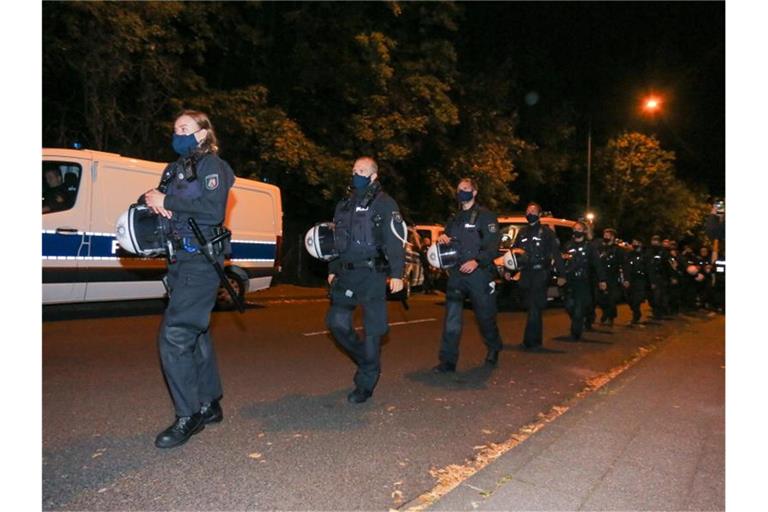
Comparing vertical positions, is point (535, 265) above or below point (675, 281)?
above

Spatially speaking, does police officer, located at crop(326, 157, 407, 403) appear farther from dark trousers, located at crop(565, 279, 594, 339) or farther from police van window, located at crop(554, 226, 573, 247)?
police van window, located at crop(554, 226, 573, 247)

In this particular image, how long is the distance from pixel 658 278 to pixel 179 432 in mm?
11532

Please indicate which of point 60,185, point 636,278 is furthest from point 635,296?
point 60,185

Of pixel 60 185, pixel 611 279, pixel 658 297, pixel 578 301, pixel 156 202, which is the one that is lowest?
pixel 658 297

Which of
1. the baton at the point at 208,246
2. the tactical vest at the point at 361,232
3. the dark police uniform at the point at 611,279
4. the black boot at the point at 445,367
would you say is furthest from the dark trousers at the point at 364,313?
the dark police uniform at the point at 611,279

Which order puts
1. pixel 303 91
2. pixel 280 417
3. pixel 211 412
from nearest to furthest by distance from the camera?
pixel 211 412 → pixel 280 417 → pixel 303 91

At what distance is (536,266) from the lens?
8422mm

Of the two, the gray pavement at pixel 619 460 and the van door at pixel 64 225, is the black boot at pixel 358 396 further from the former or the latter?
the van door at pixel 64 225

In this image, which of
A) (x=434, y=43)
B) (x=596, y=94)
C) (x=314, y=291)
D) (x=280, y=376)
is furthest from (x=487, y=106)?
(x=280, y=376)

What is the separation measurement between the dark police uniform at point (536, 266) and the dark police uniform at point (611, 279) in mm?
3172

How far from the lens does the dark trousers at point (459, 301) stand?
6.67 metres

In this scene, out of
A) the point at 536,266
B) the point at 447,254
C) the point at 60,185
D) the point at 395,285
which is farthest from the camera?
the point at 60,185

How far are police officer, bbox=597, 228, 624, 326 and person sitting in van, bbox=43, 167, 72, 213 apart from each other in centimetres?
819

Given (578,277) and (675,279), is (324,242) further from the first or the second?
(675,279)
